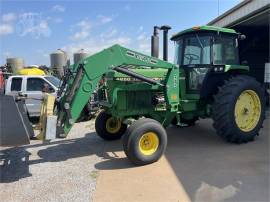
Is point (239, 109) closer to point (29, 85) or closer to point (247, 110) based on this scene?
point (247, 110)

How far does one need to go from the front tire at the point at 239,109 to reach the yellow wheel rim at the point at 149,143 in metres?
1.56

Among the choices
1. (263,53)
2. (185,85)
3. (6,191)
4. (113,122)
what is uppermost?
(263,53)

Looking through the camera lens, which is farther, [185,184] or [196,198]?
[185,184]

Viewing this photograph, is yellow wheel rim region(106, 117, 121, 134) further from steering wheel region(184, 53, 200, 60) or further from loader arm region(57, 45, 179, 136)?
steering wheel region(184, 53, 200, 60)

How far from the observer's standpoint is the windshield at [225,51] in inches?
277

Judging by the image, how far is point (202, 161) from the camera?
18.8 ft

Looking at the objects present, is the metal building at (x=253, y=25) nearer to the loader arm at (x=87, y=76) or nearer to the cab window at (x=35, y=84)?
the loader arm at (x=87, y=76)

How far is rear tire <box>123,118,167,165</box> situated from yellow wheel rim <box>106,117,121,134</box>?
191cm

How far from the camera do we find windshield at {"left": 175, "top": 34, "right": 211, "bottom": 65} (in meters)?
6.96

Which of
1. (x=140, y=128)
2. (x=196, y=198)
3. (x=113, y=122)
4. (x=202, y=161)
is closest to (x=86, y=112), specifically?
(x=113, y=122)

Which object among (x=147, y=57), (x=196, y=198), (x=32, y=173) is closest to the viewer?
(x=196, y=198)

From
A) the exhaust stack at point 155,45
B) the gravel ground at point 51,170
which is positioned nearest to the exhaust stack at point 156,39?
the exhaust stack at point 155,45

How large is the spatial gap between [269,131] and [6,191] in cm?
646

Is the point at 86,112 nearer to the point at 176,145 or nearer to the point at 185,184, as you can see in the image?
the point at 176,145
